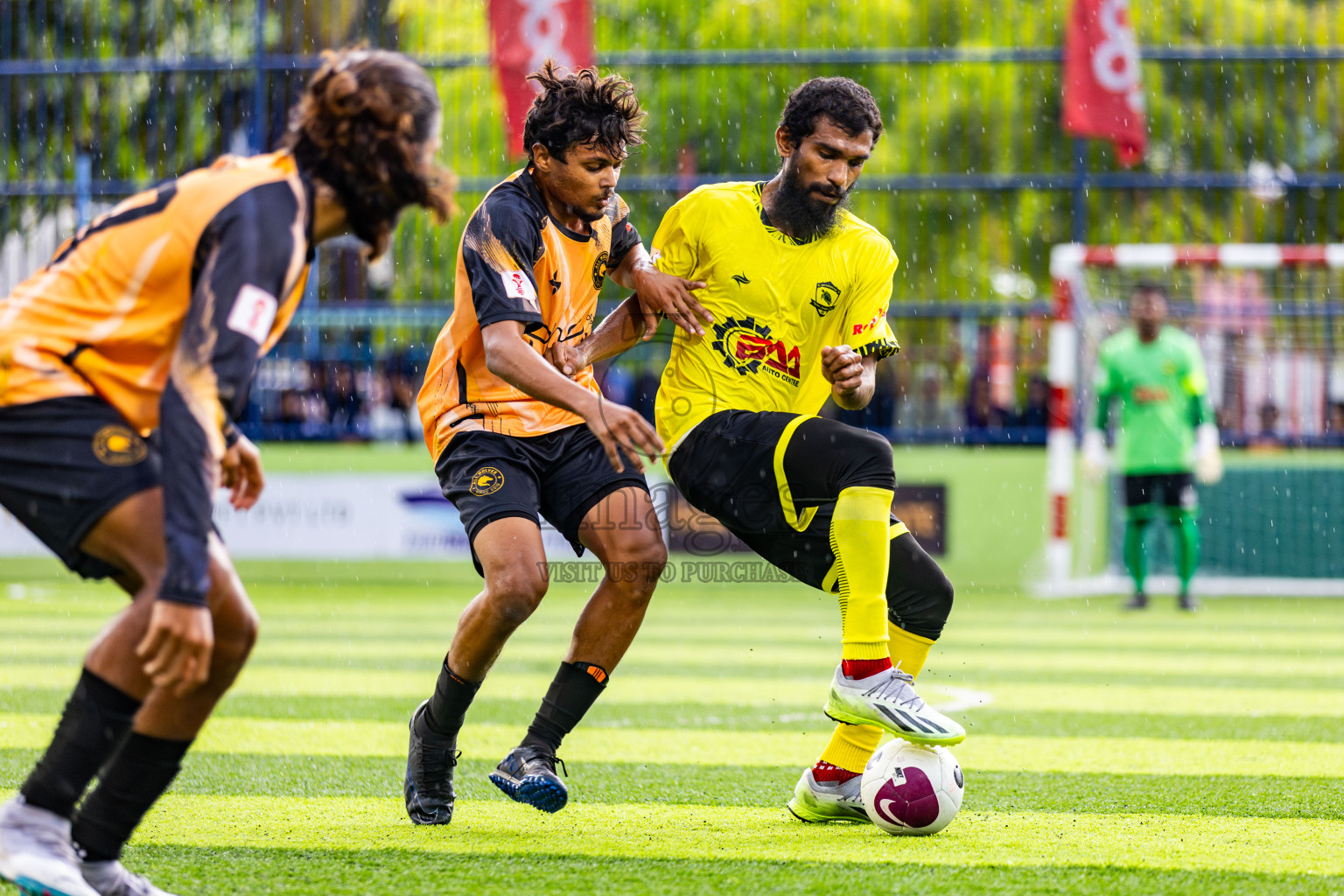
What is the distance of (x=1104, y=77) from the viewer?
43.5 feet

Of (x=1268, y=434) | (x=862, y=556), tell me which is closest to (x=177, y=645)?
(x=862, y=556)

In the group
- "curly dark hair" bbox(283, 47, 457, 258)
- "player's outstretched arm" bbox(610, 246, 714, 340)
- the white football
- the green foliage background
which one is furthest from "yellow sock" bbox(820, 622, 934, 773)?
the green foliage background

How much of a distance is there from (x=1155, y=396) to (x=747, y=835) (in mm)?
8468

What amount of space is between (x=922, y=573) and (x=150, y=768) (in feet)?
7.29

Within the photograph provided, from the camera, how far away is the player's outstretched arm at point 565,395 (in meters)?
3.56

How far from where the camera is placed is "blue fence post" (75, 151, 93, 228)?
13867mm

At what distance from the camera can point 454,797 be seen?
424cm

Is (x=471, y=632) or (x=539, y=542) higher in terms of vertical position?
(x=539, y=542)

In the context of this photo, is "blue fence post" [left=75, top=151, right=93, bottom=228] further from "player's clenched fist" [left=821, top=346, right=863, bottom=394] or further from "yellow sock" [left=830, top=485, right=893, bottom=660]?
"yellow sock" [left=830, top=485, right=893, bottom=660]

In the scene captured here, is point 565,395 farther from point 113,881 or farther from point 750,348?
point 113,881

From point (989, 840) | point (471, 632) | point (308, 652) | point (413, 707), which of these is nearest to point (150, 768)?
point (471, 632)

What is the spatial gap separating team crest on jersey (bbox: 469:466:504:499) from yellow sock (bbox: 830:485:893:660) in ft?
3.16

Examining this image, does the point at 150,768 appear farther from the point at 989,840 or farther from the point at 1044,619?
the point at 1044,619

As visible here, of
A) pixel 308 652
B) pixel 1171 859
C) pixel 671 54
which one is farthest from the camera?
pixel 671 54
